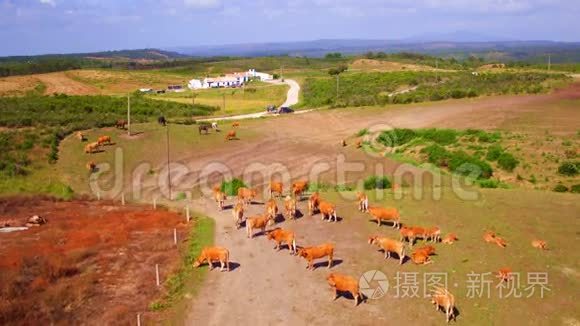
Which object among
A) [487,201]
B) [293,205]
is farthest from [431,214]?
[293,205]

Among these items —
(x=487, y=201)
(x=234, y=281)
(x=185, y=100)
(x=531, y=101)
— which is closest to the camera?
(x=234, y=281)

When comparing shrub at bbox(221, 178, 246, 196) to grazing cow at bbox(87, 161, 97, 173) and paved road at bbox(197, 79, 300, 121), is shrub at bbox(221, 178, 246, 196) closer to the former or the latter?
grazing cow at bbox(87, 161, 97, 173)

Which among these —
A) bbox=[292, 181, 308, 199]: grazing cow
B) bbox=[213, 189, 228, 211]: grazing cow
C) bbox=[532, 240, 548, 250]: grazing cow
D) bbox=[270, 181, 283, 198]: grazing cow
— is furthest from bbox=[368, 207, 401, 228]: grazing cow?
bbox=[213, 189, 228, 211]: grazing cow

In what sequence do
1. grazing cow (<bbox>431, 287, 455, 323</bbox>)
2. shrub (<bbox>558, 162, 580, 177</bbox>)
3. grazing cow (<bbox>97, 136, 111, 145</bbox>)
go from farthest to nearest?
1. grazing cow (<bbox>97, 136, 111, 145</bbox>)
2. shrub (<bbox>558, 162, 580, 177</bbox>)
3. grazing cow (<bbox>431, 287, 455, 323</bbox>)

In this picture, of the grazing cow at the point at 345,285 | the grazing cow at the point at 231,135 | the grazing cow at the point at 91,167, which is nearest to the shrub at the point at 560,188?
the grazing cow at the point at 345,285

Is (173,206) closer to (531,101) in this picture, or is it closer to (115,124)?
(115,124)

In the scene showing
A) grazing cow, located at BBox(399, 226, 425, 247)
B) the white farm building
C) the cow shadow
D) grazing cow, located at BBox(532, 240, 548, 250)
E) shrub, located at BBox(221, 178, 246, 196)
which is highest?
the white farm building

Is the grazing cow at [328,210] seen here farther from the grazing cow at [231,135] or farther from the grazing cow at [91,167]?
the grazing cow at [231,135]
